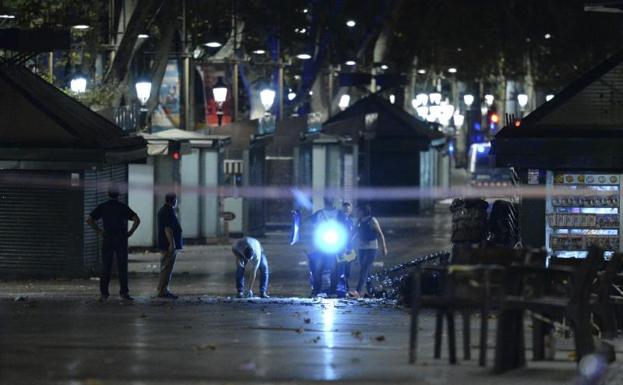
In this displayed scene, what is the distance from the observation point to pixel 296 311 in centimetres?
2061

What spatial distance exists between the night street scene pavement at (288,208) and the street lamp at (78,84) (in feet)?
0.18

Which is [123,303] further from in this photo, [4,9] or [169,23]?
[169,23]

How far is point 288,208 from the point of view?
52.4m

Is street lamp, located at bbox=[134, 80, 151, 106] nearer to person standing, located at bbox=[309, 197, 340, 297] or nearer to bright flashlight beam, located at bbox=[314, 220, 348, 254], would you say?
person standing, located at bbox=[309, 197, 340, 297]

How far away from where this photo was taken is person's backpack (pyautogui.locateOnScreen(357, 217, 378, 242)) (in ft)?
92.6

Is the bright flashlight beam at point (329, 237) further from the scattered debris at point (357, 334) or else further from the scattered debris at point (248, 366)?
the scattered debris at point (248, 366)

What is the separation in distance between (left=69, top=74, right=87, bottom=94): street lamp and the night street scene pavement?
0.18 ft

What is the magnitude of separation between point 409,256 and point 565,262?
18475 millimetres

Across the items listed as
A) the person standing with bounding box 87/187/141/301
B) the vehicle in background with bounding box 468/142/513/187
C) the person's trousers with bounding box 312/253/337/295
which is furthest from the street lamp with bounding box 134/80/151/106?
the vehicle in background with bounding box 468/142/513/187

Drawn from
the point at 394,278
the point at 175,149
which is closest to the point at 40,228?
the point at 394,278

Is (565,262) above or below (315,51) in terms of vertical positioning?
below

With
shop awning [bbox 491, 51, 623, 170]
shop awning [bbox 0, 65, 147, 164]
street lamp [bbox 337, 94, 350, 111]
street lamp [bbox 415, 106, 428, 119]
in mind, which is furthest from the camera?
street lamp [bbox 415, 106, 428, 119]

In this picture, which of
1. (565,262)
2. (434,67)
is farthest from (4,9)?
(434,67)

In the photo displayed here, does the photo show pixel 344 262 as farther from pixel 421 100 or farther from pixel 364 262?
pixel 421 100
